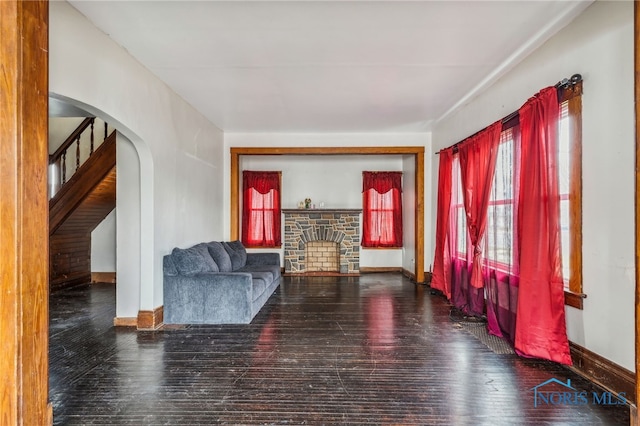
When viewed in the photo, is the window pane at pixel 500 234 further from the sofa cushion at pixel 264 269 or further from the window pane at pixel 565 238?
the sofa cushion at pixel 264 269

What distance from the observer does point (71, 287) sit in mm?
5793

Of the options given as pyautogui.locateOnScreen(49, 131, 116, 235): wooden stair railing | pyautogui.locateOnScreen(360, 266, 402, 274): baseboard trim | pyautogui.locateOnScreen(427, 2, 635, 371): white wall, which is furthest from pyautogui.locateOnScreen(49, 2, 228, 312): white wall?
pyautogui.locateOnScreen(427, 2, 635, 371): white wall

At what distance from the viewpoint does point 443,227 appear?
5250 mm

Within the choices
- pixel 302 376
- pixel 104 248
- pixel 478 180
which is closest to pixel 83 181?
pixel 104 248

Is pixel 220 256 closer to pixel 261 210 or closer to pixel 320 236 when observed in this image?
pixel 261 210

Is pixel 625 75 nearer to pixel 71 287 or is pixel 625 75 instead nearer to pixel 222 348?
pixel 222 348

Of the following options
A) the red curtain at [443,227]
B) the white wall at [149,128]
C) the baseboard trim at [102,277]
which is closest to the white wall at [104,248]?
the baseboard trim at [102,277]

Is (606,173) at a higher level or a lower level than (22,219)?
higher

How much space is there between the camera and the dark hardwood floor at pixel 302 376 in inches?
84.1

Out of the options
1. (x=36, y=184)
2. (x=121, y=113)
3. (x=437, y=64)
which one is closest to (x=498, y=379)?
(x=437, y=64)

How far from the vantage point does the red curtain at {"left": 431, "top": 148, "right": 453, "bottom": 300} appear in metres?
5.08

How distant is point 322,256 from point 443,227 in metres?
3.11

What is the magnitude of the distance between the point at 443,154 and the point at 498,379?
3538 millimetres

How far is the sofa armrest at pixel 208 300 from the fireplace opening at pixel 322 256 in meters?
3.67
